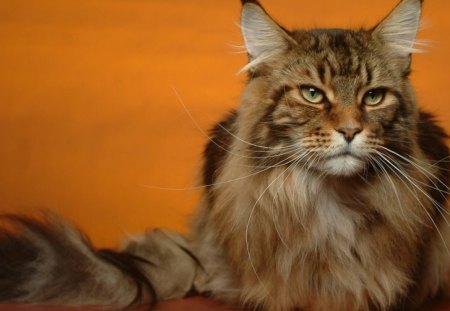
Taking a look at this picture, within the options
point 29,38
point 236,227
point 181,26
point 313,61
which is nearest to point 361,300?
point 236,227

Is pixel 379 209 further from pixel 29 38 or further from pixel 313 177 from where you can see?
pixel 29 38

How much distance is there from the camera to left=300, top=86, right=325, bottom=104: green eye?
1971mm

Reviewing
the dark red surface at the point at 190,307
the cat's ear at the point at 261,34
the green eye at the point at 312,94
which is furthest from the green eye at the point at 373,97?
the dark red surface at the point at 190,307

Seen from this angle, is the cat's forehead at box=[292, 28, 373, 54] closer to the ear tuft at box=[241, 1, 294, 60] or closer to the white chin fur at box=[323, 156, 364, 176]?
the ear tuft at box=[241, 1, 294, 60]

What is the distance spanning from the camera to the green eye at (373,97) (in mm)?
1979

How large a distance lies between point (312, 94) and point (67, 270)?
89 centimetres

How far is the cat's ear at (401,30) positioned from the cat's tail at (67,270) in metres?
0.96

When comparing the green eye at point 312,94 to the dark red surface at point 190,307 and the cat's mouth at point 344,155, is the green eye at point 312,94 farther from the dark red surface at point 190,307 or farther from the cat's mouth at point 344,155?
the dark red surface at point 190,307

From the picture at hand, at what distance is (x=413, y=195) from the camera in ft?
6.86

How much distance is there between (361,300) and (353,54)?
67cm

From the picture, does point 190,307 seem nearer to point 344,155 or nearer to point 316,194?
point 316,194

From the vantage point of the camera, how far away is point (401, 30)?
2.11 meters

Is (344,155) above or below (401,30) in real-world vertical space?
below

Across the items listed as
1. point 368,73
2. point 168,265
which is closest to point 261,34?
point 368,73
